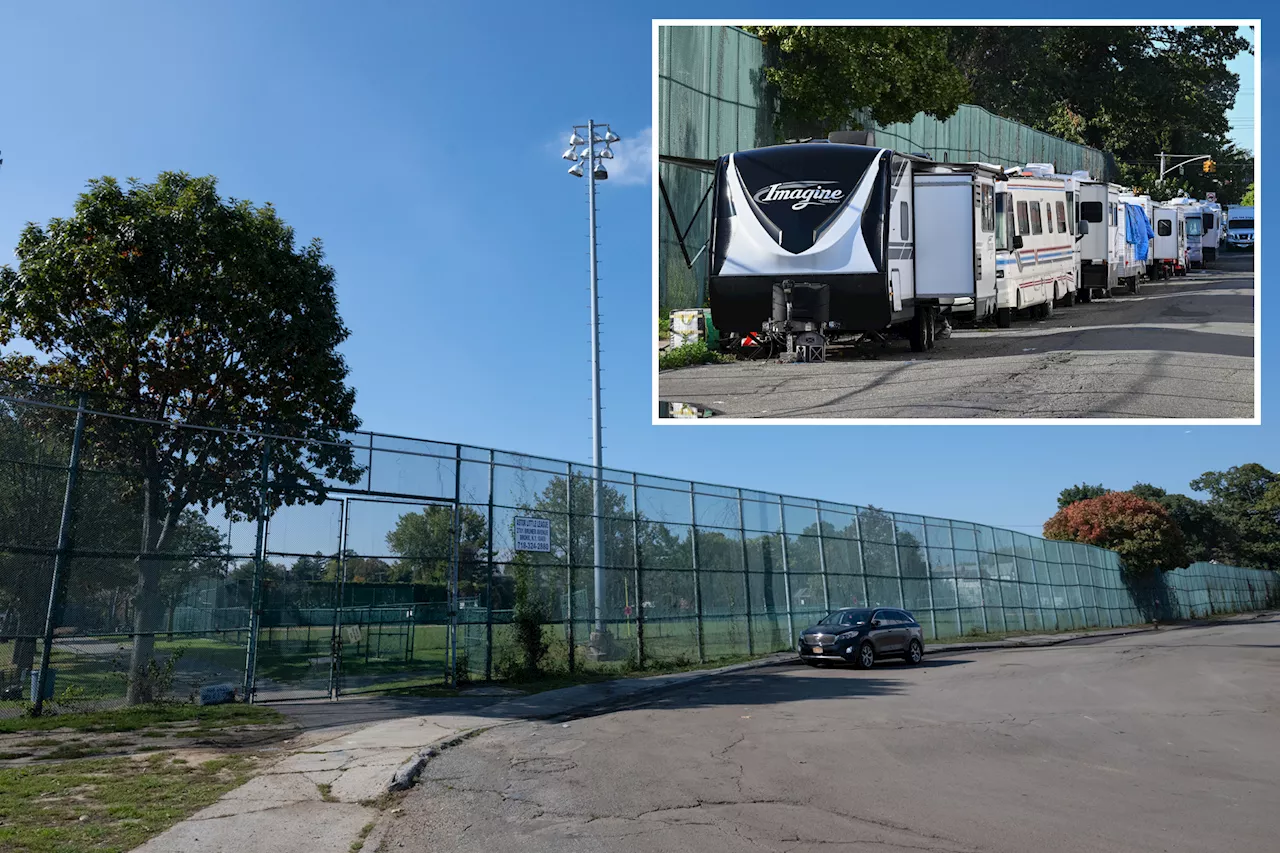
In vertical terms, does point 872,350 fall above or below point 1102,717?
above

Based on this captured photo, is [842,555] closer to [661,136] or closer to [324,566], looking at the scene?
[661,136]

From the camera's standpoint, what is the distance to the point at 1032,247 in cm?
2416

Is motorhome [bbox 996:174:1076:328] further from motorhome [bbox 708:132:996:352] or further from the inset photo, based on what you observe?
motorhome [bbox 708:132:996:352]

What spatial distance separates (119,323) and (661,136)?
11.5 meters

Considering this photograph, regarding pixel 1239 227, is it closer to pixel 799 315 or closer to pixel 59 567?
pixel 799 315

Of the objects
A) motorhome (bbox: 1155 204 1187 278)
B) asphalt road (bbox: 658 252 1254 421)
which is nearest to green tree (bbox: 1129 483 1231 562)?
motorhome (bbox: 1155 204 1187 278)

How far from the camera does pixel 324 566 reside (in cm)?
1441

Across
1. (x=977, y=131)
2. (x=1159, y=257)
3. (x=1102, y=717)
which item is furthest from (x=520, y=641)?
(x=1159, y=257)

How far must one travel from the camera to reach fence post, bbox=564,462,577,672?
18.2m

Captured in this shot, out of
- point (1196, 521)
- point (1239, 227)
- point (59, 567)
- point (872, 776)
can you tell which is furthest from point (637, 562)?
point (1196, 521)

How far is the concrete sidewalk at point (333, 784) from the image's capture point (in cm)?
676

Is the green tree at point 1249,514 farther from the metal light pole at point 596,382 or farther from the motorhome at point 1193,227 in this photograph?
the metal light pole at point 596,382

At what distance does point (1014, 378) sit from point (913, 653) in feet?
26.2

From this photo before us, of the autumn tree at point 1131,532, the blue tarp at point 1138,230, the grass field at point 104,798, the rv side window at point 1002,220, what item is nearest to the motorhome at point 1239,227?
the autumn tree at point 1131,532
